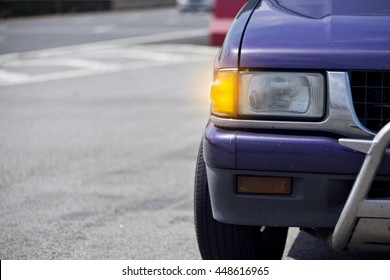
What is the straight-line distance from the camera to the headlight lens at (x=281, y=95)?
3396mm

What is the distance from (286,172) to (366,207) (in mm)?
352

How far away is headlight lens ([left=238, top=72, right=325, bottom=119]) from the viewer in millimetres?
3396

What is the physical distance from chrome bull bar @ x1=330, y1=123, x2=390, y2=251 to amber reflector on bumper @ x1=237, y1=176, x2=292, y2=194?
259 millimetres

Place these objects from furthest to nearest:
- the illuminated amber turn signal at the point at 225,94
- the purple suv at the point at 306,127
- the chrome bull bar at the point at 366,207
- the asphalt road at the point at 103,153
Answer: the asphalt road at the point at 103,153, the illuminated amber turn signal at the point at 225,94, the purple suv at the point at 306,127, the chrome bull bar at the point at 366,207

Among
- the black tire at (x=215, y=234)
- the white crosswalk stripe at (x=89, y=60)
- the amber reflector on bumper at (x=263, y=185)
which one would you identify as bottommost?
the white crosswalk stripe at (x=89, y=60)

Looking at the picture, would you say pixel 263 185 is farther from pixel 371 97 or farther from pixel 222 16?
pixel 222 16

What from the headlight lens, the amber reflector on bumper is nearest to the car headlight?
the headlight lens

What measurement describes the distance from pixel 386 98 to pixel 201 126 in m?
5.32

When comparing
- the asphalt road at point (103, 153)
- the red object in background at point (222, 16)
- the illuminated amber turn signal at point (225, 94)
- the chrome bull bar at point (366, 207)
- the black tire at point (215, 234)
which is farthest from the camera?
the red object in background at point (222, 16)

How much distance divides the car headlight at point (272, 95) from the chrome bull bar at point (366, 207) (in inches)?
9.8

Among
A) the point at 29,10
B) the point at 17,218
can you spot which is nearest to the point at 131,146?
the point at 17,218

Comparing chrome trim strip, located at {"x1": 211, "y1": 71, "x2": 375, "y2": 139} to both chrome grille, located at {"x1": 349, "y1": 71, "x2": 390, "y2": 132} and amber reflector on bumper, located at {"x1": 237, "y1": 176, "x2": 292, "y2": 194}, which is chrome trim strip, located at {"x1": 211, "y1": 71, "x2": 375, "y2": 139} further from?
amber reflector on bumper, located at {"x1": 237, "y1": 176, "x2": 292, "y2": 194}

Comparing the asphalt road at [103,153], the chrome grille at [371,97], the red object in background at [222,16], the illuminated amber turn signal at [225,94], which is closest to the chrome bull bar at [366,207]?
the chrome grille at [371,97]

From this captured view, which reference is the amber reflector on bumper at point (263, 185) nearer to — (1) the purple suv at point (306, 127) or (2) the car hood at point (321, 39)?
(1) the purple suv at point (306, 127)
